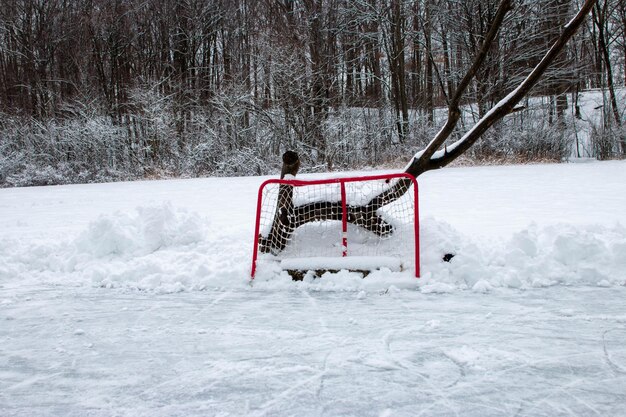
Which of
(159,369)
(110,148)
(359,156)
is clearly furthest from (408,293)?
(110,148)

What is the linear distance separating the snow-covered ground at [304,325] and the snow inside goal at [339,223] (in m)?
0.34

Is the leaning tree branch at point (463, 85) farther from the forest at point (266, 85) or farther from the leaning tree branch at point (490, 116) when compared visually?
the forest at point (266, 85)

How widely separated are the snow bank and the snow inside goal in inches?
10.7

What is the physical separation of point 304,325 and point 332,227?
200 centimetres

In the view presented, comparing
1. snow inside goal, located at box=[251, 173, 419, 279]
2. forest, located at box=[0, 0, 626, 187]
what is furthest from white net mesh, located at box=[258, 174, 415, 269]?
forest, located at box=[0, 0, 626, 187]

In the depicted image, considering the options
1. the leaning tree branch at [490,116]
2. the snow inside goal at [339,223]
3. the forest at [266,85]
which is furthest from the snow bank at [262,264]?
the forest at [266,85]

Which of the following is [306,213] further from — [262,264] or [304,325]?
[304,325]

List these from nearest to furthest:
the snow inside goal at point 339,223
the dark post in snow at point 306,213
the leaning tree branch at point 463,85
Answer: the snow inside goal at point 339,223
the dark post in snow at point 306,213
the leaning tree branch at point 463,85

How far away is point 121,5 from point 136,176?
34.6 ft

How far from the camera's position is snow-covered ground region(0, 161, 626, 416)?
2.55m

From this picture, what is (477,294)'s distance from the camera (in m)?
4.16

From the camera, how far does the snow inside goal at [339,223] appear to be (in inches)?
201

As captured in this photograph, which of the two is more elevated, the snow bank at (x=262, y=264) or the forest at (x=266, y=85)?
the forest at (x=266, y=85)

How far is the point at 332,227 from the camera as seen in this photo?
17.9 ft
